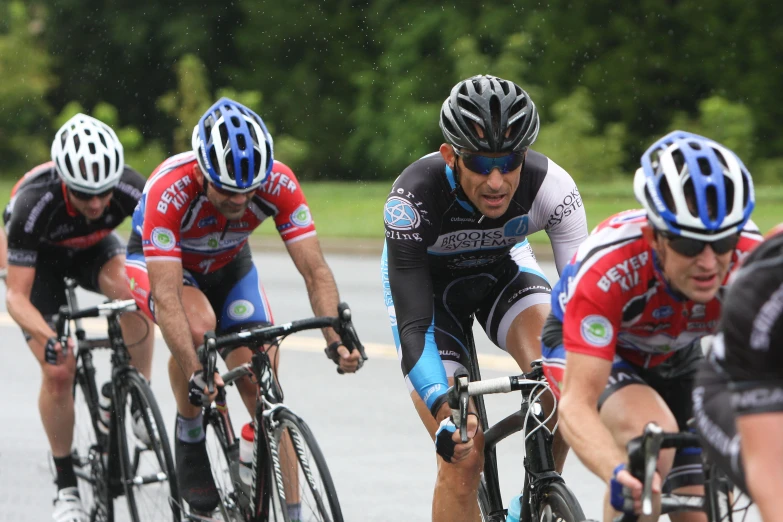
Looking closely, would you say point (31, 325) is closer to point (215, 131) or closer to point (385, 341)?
point (215, 131)

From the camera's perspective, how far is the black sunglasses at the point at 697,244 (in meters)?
3.16

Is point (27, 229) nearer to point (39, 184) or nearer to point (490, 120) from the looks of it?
point (39, 184)

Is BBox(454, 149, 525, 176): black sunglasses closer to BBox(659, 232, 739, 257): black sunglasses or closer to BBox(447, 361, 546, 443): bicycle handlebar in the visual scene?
BBox(447, 361, 546, 443): bicycle handlebar

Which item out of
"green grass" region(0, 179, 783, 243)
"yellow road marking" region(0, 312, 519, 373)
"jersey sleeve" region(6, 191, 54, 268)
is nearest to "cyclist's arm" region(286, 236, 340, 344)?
"jersey sleeve" region(6, 191, 54, 268)

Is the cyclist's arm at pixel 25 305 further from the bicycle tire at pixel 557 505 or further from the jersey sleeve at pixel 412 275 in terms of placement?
the bicycle tire at pixel 557 505

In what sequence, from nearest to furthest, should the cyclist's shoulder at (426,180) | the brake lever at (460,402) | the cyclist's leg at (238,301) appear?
the brake lever at (460,402)
the cyclist's shoulder at (426,180)
the cyclist's leg at (238,301)

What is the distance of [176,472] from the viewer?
5574 mm

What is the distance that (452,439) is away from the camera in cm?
384

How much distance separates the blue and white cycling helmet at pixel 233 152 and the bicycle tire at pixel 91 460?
5.77 feet

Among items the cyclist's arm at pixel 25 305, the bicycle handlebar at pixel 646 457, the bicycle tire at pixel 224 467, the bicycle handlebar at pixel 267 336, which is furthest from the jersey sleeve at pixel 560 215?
the cyclist's arm at pixel 25 305

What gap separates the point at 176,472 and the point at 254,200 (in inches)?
50.5

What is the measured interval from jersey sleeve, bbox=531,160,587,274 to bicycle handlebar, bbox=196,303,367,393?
839 mm

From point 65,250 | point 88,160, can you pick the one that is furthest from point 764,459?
point 65,250

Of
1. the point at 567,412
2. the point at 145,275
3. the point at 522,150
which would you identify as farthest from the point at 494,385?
the point at 145,275
